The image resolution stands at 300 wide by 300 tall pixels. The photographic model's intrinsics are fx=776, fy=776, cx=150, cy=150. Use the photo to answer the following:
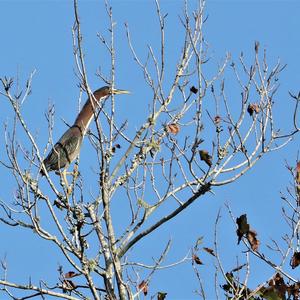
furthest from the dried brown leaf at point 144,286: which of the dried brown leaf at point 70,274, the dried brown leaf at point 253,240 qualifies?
the dried brown leaf at point 253,240

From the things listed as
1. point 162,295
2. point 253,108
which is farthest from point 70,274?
point 253,108

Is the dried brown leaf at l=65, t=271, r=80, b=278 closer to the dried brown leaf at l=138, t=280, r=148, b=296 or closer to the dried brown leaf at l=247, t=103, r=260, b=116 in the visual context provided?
the dried brown leaf at l=138, t=280, r=148, b=296

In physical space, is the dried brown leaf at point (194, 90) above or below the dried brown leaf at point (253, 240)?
above

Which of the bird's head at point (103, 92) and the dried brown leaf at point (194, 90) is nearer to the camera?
the dried brown leaf at point (194, 90)

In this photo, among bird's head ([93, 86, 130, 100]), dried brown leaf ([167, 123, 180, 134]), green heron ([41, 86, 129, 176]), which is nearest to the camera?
dried brown leaf ([167, 123, 180, 134])

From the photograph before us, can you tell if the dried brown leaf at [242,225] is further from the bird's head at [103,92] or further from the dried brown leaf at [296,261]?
the bird's head at [103,92]

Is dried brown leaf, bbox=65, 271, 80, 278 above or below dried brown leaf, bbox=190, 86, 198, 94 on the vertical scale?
below

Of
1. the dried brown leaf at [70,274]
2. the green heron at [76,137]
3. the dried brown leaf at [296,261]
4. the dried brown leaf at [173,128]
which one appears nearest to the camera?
the dried brown leaf at [296,261]

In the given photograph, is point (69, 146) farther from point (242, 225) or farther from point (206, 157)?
point (242, 225)

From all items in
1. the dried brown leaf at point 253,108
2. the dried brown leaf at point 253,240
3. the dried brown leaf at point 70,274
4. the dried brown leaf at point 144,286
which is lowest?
the dried brown leaf at point 253,240

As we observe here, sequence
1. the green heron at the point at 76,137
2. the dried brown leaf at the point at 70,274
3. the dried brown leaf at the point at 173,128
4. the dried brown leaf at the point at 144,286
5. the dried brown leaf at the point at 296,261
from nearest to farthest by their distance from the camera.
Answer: the dried brown leaf at the point at 296,261 → the dried brown leaf at the point at 144,286 → the dried brown leaf at the point at 70,274 → the dried brown leaf at the point at 173,128 → the green heron at the point at 76,137

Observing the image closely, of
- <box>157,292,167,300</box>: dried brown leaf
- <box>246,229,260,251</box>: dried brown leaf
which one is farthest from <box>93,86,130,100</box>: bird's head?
<box>246,229,260,251</box>: dried brown leaf

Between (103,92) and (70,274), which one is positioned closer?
(70,274)

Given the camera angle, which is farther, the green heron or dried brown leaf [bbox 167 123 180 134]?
the green heron
